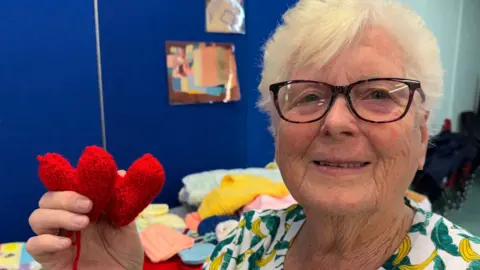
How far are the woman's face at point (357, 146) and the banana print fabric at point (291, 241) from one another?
9 cm

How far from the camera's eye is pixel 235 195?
1975 mm

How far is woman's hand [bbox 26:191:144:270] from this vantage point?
30.9 inches

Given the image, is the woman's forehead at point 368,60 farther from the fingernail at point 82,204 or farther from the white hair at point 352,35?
the fingernail at point 82,204

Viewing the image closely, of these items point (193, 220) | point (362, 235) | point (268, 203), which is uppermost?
point (362, 235)

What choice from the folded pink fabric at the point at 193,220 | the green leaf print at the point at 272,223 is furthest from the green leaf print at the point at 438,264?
the folded pink fabric at the point at 193,220

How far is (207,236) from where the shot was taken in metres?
1.81

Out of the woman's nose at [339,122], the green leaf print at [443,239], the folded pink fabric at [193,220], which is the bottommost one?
the folded pink fabric at [193,220]

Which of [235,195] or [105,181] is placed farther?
[235,195]

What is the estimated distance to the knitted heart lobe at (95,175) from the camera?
762mm

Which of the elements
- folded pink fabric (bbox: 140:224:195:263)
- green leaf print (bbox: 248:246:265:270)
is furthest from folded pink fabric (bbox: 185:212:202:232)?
green leaf print (bbox: 248:246:265:270)

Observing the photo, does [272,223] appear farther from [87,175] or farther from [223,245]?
[87,175]

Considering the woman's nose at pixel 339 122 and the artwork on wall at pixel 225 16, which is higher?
the artwork on wall at pixel 225 16

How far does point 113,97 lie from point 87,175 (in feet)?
4.80

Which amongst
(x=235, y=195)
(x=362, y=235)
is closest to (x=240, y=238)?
(x=362, y=235)
